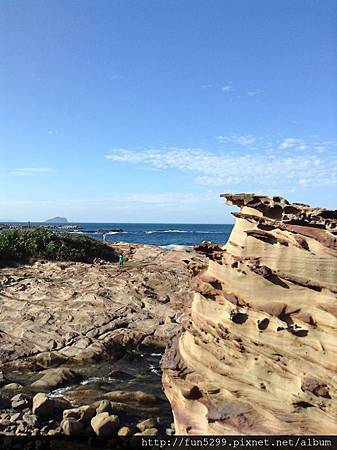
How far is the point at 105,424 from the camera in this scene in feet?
31.9

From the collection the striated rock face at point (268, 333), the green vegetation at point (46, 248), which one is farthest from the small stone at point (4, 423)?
the green vegetation at point (46, 248)

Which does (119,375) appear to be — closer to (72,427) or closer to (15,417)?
(15,417)

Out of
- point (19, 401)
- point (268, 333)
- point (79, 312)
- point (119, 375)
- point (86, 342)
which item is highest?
point (268, 333)

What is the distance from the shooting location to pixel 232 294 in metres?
7.21

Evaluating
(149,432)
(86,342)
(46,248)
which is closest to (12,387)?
(86,342)

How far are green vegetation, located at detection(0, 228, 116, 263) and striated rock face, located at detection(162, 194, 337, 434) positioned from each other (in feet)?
55.5

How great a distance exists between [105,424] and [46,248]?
15.1 meters

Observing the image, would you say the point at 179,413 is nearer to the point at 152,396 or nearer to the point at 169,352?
the point at 169,352

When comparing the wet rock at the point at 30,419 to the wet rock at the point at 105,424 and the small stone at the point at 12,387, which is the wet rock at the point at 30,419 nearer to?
the wet rock at the point at 105,424

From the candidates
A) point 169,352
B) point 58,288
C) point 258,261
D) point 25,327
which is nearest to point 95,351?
point 25,327

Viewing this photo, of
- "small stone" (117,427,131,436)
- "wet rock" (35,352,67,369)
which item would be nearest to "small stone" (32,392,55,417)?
"small stone" (117,427,131,436)

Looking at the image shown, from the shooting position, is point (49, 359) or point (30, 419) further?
point (49, 359)

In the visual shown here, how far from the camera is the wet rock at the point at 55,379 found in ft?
41.2

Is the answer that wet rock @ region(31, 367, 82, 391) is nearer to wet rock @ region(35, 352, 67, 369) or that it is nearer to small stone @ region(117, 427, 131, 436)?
wet rock @ region(35, 352, 67, 369)
